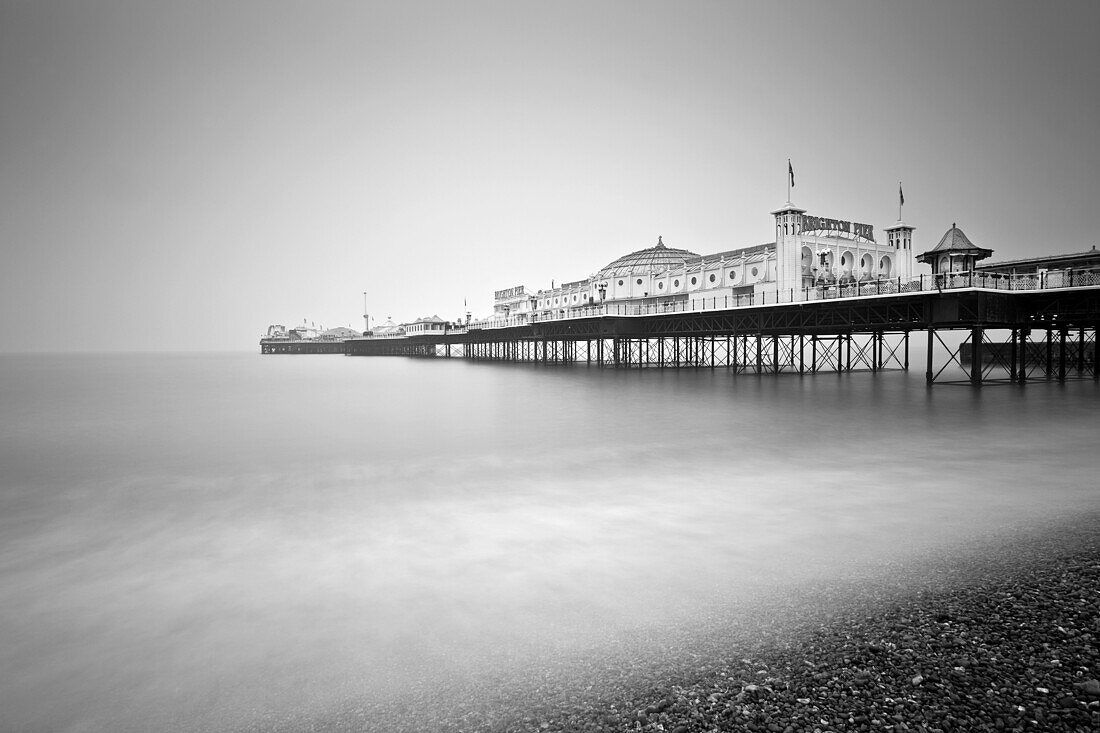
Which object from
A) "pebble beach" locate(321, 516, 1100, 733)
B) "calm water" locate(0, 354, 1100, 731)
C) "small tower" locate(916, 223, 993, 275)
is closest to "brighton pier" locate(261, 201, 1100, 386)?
"small tower" locate(916, 223, 993, 275)

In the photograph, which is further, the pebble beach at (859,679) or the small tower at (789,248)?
the small tower at (789,248)

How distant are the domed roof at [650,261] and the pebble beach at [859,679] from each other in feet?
188

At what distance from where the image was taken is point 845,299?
112 ft

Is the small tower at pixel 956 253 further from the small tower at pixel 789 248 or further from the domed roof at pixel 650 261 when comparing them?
the domed roof at pixel 650 261

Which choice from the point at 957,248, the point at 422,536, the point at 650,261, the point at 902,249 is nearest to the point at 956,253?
the point at 957,248

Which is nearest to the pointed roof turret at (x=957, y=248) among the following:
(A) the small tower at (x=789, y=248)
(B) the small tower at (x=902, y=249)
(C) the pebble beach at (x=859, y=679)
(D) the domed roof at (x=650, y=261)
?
(A) the small tower at (x=789, y=248)

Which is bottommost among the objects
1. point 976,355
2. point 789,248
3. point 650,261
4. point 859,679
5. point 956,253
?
point 859,679

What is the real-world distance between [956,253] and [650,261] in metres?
34.3

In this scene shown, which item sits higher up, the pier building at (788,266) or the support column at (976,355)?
the pier building at (788,266)

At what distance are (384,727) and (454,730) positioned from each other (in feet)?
1.70

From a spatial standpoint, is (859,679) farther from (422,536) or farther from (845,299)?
(845,299)

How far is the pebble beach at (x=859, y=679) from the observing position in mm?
4109

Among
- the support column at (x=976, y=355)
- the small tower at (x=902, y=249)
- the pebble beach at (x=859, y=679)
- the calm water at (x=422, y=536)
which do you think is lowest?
the calm water at (x=422, y=536)

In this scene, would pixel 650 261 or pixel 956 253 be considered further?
pixel 650 261
